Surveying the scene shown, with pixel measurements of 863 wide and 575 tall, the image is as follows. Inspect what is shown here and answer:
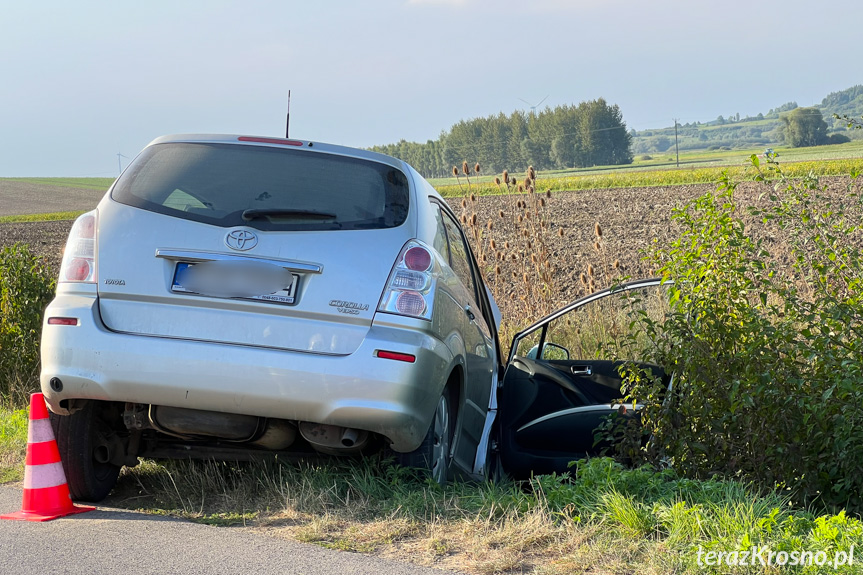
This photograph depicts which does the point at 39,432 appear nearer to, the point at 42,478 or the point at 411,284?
the point at 42,478

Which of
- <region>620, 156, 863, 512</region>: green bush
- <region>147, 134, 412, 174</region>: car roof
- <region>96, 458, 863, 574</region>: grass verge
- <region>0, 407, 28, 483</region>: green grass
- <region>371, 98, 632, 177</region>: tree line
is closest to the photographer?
<region>96, 458, 863, 574</region>: grass verge

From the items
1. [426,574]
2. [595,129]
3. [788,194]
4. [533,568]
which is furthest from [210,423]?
[595,129]

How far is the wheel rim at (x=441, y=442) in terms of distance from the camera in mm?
5031

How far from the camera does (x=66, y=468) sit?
4.79 metres

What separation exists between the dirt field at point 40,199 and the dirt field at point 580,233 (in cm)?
1559

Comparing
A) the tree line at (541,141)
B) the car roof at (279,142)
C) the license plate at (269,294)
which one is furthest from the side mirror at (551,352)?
the tree line at (541,141)

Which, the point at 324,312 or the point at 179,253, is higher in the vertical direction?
the point at 179,253

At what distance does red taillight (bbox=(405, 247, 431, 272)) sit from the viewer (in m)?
4.64

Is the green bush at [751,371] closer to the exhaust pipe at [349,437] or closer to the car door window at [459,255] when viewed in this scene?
the car door window at [459,255]

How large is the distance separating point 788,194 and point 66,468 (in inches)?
184

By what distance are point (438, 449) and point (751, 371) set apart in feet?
6.27

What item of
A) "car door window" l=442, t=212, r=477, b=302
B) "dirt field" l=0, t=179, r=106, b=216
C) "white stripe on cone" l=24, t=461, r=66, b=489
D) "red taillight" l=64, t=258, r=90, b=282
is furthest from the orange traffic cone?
→ "dirt field" l=0, t=179, r=106, b=216

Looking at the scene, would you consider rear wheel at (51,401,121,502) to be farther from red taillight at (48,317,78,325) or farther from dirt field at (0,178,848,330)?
dirt field at (0,178,848,330)

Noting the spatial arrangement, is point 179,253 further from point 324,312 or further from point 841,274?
point 841,274
